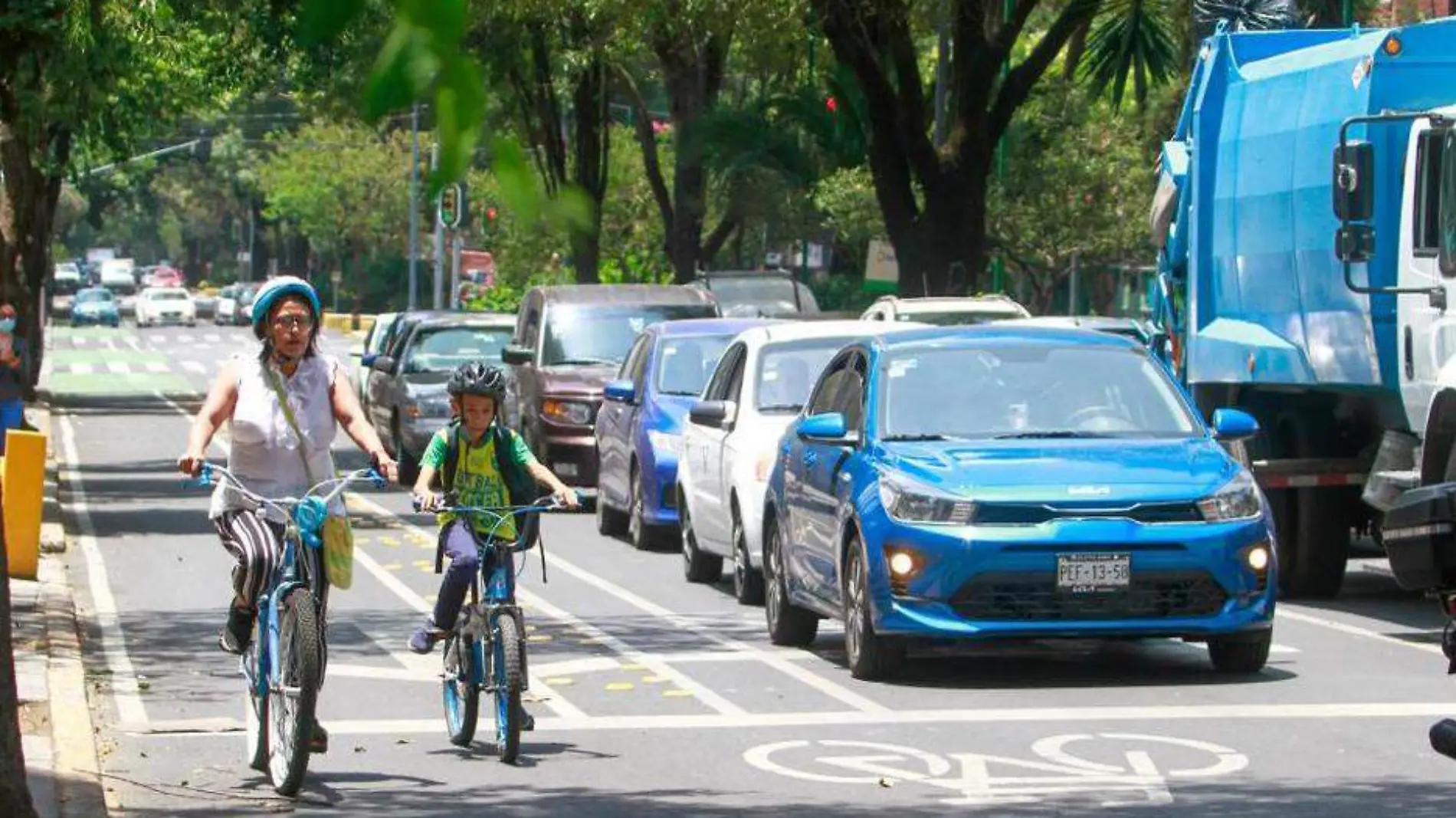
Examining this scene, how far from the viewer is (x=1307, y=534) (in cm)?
1723

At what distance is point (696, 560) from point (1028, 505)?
6.49m

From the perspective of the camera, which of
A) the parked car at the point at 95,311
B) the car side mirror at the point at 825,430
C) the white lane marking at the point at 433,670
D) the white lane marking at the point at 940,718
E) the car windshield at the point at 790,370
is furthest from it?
the parked car at the point at 95,311

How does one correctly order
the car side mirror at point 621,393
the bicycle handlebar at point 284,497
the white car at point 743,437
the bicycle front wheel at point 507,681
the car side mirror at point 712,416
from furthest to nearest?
the car side mirror at point 621,393 → the car side mirror at point 712,416 → the white car at point 743,437 → the bicycle front wheel at point 507,681 → the bicycle handlebar at point 284,497

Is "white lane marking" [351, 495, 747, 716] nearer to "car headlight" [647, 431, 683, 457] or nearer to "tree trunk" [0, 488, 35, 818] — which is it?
"car headlight" [647, 431, 683, 457]

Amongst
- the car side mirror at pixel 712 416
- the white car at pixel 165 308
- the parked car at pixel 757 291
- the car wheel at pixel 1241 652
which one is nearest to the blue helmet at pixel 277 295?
the car wheel at pixel 1241 652

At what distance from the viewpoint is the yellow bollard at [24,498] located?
1820cm

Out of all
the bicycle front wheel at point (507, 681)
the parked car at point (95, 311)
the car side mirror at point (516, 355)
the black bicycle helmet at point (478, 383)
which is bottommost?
the parked car at point (95, 311)

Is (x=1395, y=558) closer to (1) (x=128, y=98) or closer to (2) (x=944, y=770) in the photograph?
(2) (x=944, y=770)

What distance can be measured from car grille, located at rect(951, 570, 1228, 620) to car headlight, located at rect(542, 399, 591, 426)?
12652 mm

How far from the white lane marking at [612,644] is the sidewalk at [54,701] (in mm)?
2110

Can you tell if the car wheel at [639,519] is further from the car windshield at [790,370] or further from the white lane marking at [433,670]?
the white lane marking at [433,670]

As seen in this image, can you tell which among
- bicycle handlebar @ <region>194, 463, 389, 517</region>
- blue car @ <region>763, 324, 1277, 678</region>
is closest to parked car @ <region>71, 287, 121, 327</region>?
blue car @ <region>763, 324, 1277, 678</region>

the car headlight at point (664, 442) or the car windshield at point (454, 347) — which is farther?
the car windshield at point (454, 347)

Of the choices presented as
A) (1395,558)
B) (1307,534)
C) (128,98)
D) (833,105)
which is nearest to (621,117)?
(833,105)
